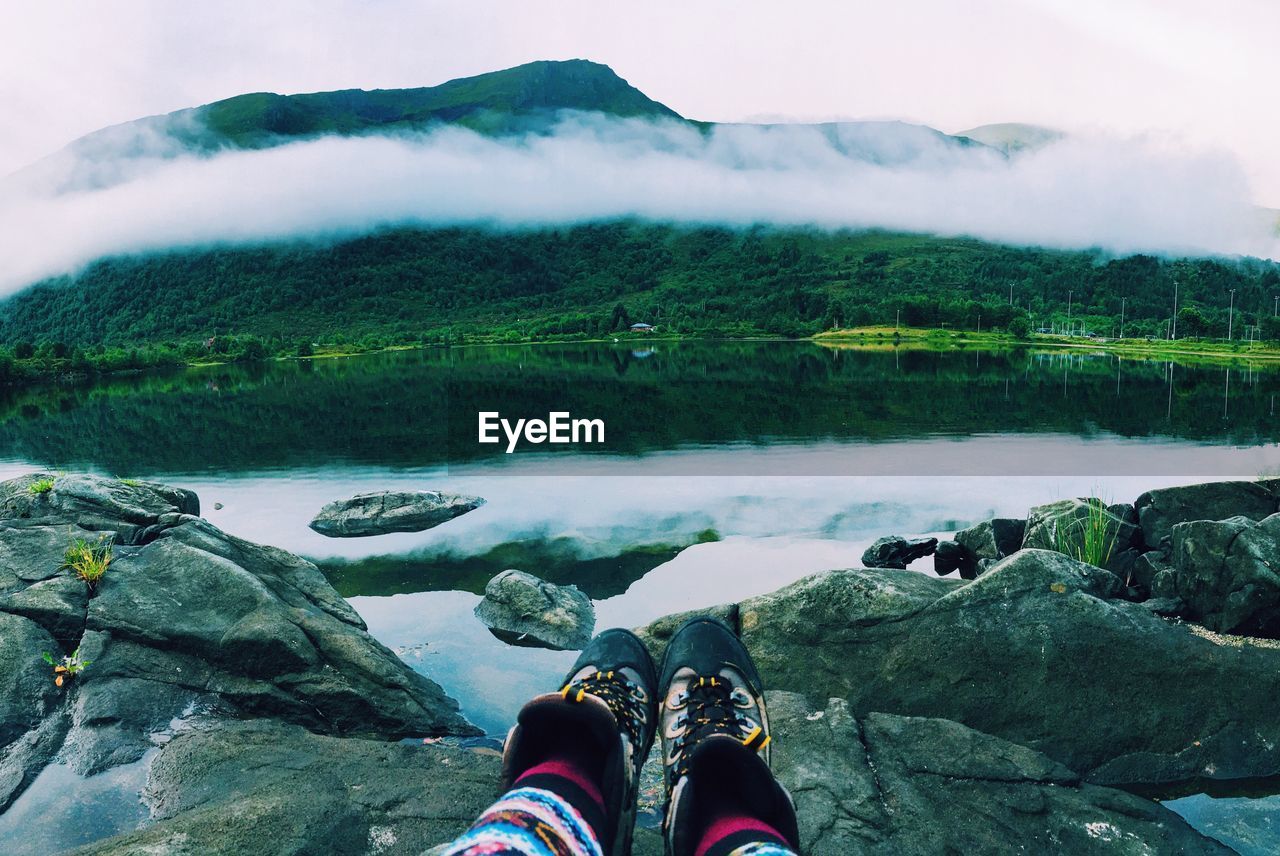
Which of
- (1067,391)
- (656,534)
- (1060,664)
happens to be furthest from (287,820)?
(1067,391)

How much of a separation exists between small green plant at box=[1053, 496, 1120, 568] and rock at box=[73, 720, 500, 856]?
279 inches

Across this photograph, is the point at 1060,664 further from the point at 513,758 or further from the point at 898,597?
the point at 513,758

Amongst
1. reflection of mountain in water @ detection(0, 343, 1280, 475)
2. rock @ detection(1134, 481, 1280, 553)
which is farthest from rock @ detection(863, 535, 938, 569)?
reflection of mountain in water @ detection(0, 343, 1280, 475)

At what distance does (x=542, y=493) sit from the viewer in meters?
17.1

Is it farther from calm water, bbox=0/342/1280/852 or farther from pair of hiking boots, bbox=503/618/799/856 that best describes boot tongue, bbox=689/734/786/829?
calm water, bbox=0/342/1280/852

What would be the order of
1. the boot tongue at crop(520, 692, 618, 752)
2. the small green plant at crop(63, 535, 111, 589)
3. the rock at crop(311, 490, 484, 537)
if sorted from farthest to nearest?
1. the rock at crop(311, 490, 484, 537)
2. the small green plant at crop(63, 535, 111, 589)
3. the boot tongue at crop(520, 692, 618, 752)

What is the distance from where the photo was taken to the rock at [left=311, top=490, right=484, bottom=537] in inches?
531

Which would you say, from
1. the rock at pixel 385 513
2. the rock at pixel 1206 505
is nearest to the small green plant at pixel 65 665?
the rock at pixel 385 513

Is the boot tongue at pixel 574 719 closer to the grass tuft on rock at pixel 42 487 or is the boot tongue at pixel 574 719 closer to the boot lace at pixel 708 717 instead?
the boot lace at pixel 708 717

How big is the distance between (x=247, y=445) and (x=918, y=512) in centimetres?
2364

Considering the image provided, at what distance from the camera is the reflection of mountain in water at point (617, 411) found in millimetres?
27750

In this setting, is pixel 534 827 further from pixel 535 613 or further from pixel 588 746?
pixel 535 613

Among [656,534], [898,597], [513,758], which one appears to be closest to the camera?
[513,758]

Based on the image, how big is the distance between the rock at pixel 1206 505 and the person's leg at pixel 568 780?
8.04 metres
